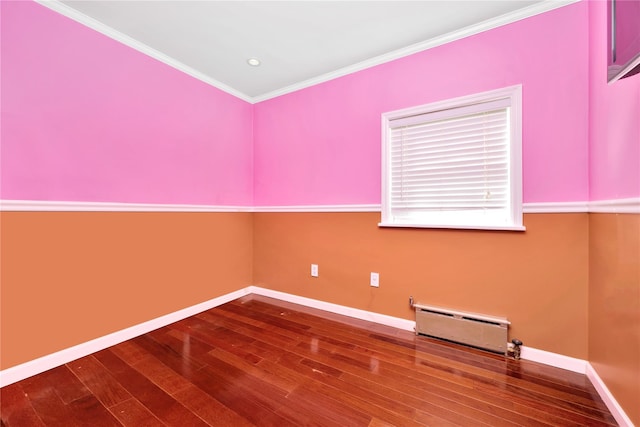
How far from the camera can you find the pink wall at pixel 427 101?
1548 mm

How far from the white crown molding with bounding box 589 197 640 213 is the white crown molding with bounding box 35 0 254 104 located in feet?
10.2

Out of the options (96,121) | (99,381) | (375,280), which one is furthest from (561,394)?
(96,121)

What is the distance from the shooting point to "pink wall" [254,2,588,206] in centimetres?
155

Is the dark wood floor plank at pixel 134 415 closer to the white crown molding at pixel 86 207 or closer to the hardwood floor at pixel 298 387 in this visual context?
the hardwood floor at pixel 298 387

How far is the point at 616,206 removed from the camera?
3.84ft

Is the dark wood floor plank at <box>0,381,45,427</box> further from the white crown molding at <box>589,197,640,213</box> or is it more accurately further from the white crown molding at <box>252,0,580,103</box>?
the white crown molding at <box>252,0,580,103</box>

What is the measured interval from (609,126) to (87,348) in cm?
337

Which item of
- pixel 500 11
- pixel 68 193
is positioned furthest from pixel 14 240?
pixel 500 11

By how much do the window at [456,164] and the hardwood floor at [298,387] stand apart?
36.4 inches

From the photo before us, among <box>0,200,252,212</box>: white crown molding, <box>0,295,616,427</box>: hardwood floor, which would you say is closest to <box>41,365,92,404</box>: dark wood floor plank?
<box>0,295,616,427</box>: hardwood floor

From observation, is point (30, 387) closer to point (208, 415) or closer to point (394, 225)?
point (208, 415)

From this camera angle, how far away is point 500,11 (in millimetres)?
1679

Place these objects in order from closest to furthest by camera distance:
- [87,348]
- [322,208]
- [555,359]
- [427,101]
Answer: [555,359] < [87,348] < [427,101] < [322,208]

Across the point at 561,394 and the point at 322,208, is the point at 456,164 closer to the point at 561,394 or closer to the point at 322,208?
the point at 322,208
